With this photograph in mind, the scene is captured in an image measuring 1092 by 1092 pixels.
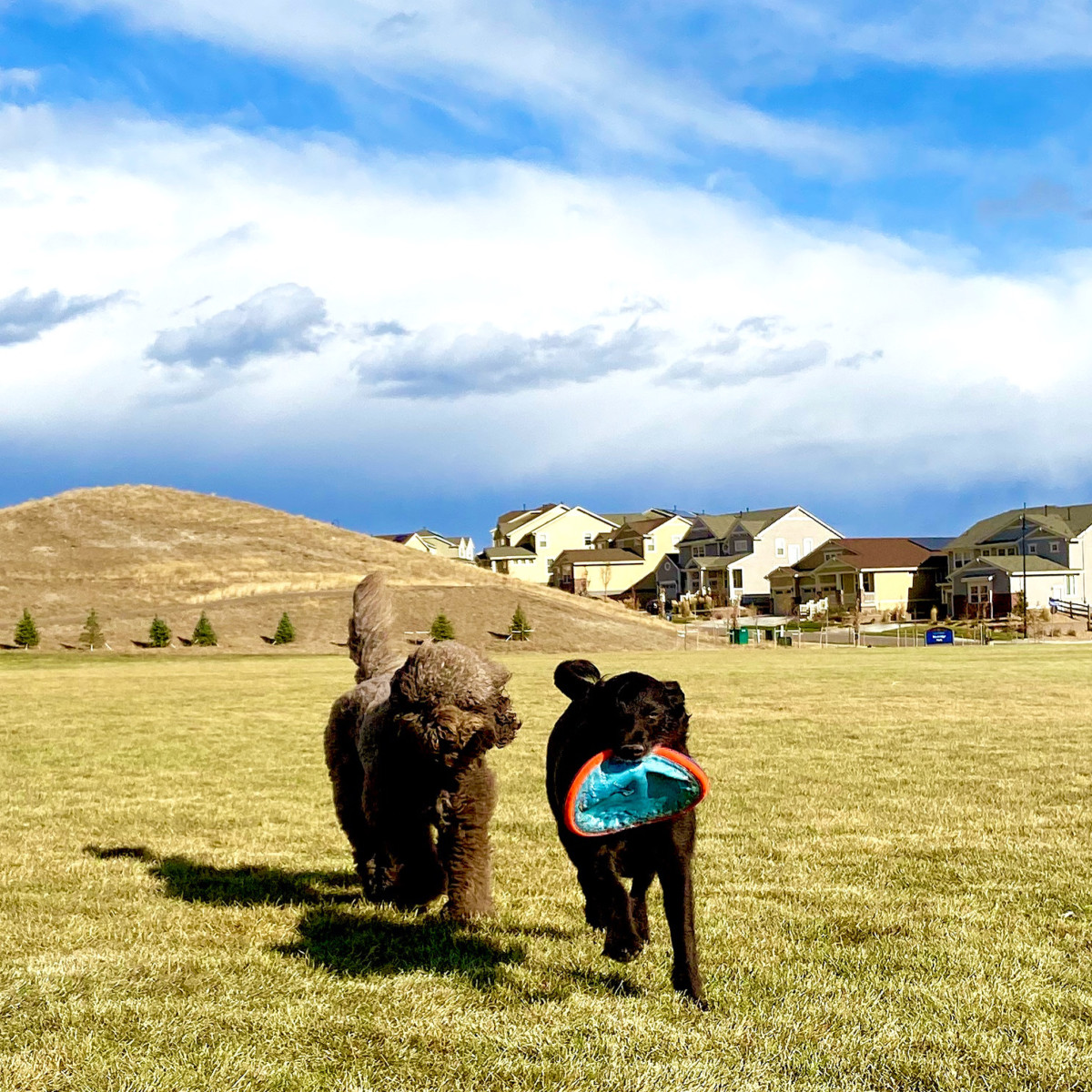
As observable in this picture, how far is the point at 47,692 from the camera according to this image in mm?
26828

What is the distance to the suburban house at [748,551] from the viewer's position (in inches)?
3610

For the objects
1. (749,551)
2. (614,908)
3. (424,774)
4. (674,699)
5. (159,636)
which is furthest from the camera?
(749,551)

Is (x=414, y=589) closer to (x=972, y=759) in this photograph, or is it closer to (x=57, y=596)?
(x=57, y=596)

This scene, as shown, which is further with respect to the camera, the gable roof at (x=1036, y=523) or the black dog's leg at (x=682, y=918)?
the gable roof at (x=1036, y=523)

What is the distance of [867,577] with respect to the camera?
3307 inches

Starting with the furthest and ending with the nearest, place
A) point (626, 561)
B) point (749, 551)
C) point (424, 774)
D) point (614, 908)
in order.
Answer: point (626, 561) < point (749, 551) < point (424, 774) < point (614, 908)

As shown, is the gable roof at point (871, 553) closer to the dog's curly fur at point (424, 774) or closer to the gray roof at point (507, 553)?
the gray roof at point (507, 553)

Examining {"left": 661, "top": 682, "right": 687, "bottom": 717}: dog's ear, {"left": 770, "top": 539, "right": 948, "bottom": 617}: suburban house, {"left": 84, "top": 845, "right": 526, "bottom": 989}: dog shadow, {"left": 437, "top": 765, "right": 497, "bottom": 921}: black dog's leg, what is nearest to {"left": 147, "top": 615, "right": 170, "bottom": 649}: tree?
{"left": 84, "top": 845, "right": 526, "bottom": 989}: dog shadow

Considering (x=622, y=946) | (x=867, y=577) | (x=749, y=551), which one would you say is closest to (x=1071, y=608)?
(x=867, y=577)

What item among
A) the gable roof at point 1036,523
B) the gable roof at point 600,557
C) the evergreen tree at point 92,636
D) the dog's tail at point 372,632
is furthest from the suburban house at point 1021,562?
the dog's tail at point 372,632

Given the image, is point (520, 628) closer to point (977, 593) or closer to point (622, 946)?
point (977, 593)

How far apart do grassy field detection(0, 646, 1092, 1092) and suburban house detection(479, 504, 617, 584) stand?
3565 inches

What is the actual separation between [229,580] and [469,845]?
62.3 m

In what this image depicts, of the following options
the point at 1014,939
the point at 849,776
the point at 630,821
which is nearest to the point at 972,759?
the point at 849,776
